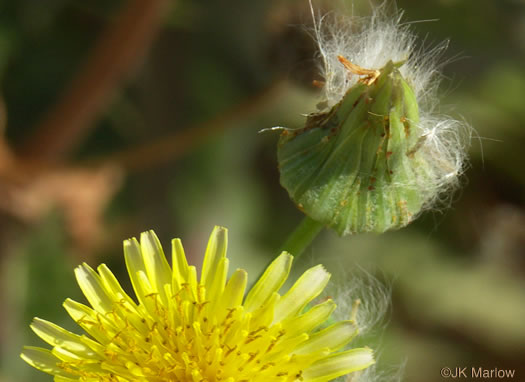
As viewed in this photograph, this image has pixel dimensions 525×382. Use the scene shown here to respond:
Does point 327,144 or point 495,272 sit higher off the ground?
point 495,272

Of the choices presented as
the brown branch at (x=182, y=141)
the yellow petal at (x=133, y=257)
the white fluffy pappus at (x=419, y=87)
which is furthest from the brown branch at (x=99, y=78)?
the yellow petal at (x=133, y=257)

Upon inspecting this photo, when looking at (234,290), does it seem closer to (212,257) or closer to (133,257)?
(212,257)

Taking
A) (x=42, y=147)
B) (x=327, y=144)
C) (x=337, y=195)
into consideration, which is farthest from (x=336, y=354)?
(x=42, y=147)

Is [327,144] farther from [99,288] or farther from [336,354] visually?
[99,288]

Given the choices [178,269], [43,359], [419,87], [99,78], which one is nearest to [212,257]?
[178,269]

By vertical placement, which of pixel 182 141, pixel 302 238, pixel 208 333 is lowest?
pixel 208 333

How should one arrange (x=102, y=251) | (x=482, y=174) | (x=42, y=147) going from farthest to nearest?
(x=482, y=174) → (x=102, y=251) → (x=42, y=147)
